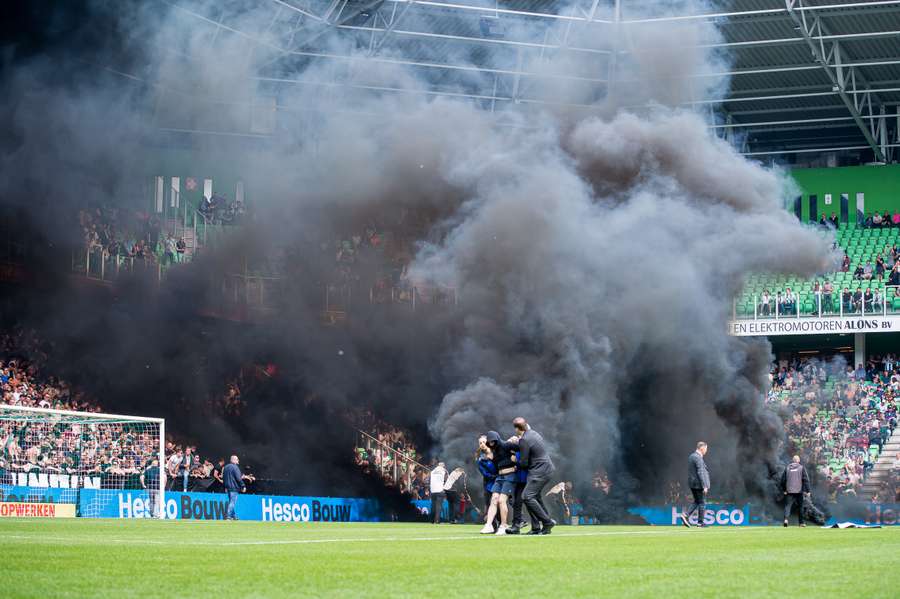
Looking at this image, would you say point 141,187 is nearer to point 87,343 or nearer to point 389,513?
point 87,343

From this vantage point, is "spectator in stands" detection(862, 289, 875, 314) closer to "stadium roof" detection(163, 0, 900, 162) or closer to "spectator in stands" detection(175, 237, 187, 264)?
"stadium roof" detection(163, 0, 900, 162)

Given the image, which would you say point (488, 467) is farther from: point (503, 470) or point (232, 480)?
point (232, 480)

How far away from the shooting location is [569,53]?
39.8 metres

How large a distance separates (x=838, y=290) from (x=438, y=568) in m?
36.6

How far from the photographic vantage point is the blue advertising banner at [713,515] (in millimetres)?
34438

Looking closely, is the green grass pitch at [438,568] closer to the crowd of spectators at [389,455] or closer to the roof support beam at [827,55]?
the crowd of spectators at [389,455]

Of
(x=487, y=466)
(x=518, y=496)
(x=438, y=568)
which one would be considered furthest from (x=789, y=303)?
(x=438, y=568)

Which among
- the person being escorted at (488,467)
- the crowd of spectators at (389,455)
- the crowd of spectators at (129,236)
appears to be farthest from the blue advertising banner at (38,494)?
the person being escorted at (488,467)

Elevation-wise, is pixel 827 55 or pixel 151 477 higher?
pixel 827 55

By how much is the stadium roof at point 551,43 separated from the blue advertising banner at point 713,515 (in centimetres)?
1389

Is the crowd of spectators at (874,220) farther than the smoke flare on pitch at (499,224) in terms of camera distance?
Yes

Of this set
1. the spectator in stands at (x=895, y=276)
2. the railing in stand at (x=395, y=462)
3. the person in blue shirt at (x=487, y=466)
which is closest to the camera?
the person in blue shirt at (x=487, y=466)

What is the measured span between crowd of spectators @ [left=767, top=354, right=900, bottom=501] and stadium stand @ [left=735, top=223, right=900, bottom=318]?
3083mm

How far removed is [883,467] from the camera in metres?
39.8
